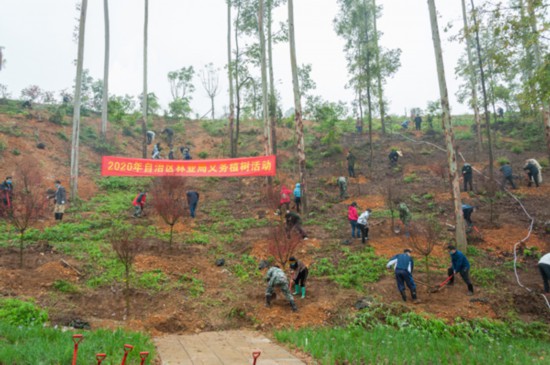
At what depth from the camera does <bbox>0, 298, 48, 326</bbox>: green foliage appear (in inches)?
246

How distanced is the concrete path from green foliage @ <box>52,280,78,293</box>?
302 cm

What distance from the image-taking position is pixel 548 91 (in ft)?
31.0

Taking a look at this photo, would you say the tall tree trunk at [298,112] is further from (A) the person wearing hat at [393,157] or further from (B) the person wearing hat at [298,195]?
(A) the person wearing hat at [393,157]

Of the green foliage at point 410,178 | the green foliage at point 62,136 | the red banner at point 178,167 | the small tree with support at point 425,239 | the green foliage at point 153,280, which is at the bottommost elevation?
the green foliage at point 153,280

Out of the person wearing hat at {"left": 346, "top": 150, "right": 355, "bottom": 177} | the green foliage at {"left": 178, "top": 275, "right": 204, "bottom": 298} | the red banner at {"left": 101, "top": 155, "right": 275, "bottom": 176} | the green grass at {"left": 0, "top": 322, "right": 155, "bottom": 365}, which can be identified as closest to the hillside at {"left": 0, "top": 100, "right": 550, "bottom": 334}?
the green foliage at {"left": 178, "top": 275, "right": 204, "bottom": 298}

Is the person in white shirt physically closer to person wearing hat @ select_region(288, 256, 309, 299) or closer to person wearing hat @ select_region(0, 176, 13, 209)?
person wearing hat @ select_region(288, 256, 309, 299)

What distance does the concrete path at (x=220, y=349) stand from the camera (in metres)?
5.46

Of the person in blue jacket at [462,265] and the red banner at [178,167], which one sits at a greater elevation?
the red banner at [178,167]

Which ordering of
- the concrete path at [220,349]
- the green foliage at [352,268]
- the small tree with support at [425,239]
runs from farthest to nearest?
the green foliage at [352,268]
the small tree with support at [425,239]
the concrete path at [220,349]

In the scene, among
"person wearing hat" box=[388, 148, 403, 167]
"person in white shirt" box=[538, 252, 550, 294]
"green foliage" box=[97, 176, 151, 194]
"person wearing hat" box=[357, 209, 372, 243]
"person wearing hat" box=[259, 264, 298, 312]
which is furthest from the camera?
"person wearing hat" box=[388, 148, 403, 167]

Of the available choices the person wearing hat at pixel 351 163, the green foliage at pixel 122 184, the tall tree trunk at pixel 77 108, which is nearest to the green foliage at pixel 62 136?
the green foliage at pixel 122 184

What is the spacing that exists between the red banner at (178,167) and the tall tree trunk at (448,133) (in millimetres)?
8627

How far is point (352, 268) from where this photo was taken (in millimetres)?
10242

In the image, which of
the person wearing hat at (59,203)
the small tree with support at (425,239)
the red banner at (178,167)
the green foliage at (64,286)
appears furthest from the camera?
the red banner at (178,167)
